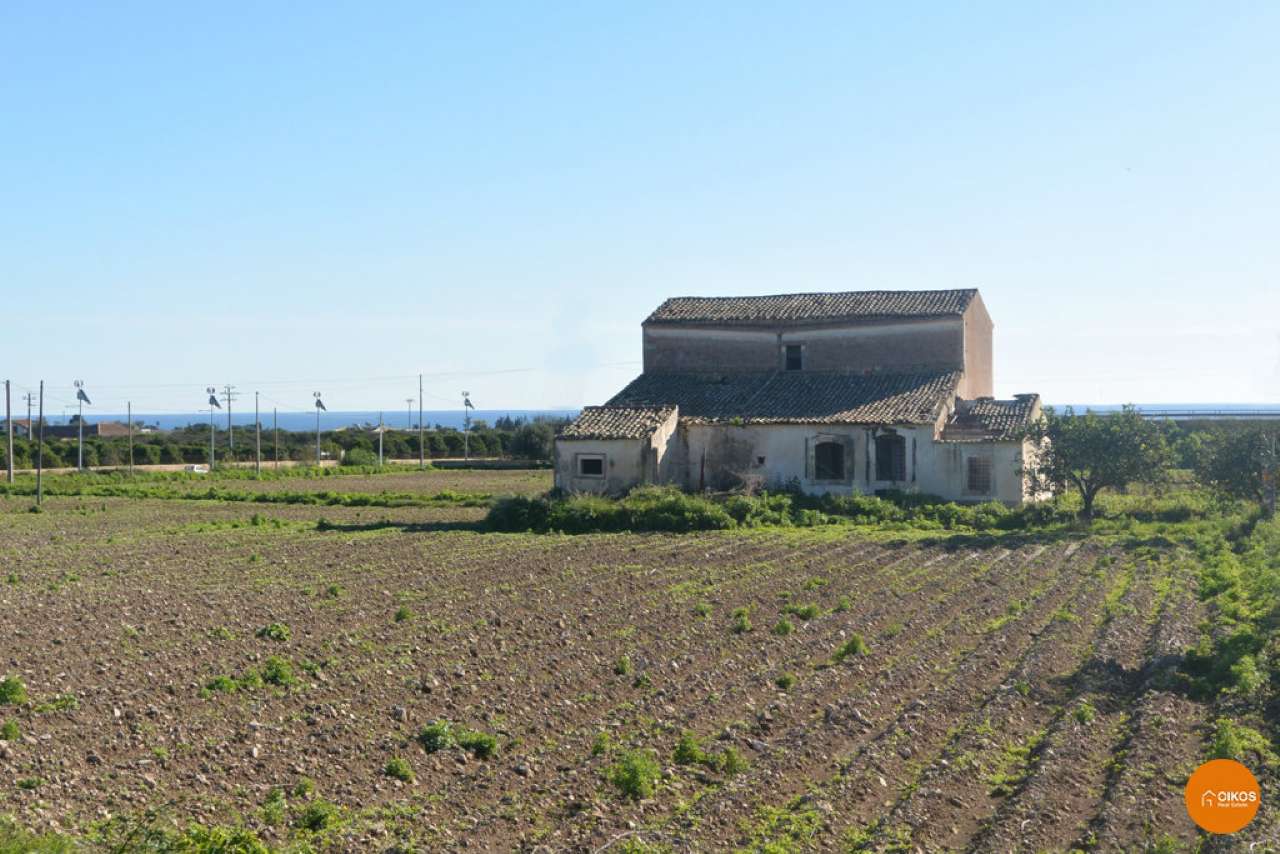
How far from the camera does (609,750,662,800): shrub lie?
32.0 feet

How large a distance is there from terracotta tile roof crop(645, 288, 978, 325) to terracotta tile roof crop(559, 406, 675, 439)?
21.7ft

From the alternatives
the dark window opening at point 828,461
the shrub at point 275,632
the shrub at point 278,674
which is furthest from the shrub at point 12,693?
the dark window opening at point 828,461

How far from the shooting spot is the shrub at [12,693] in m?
11.7

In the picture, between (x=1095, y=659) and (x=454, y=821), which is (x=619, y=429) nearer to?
(x=1095, y=659)

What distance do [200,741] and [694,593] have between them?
10378 mm

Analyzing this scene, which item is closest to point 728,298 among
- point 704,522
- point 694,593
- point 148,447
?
point 704,522

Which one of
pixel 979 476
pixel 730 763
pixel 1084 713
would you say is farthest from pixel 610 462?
pixel 730 763

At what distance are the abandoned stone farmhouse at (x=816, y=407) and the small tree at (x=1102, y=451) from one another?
1994 millimetres

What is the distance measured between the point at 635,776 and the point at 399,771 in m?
1.89

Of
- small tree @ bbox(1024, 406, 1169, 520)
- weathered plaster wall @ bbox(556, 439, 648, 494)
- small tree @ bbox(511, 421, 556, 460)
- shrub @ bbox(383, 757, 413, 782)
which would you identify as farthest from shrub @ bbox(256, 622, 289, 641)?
small tree @ bbox(511, 421, 556, 460)

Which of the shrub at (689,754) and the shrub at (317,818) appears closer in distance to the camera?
the shrub at (317,818)

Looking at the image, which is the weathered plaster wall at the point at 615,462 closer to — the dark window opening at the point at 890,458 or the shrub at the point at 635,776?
the dark window opening at the point at 890,458

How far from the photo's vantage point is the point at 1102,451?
105ft

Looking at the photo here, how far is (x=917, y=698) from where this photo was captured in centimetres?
1290
